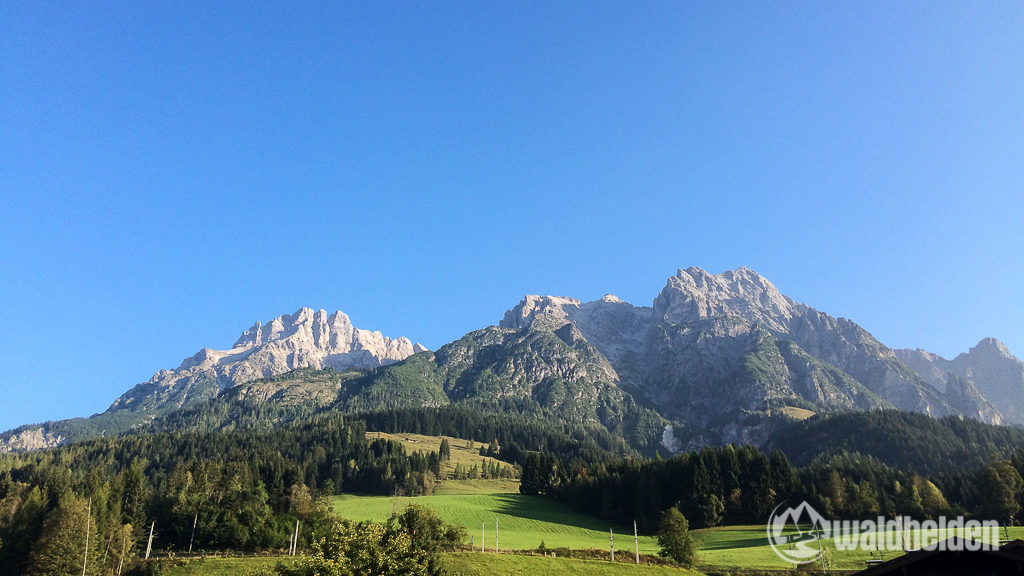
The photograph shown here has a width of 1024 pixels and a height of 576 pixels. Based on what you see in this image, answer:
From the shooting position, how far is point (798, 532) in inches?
4486

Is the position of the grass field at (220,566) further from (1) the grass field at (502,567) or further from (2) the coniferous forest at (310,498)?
(2) the coniferous forest at (310,498)

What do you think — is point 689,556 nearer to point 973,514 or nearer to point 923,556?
point 923,556

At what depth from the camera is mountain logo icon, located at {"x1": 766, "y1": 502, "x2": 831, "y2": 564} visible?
86812 millimetres

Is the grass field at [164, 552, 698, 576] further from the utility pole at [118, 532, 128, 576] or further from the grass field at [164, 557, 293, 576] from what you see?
the utility pole at [118, 532, 128, 576]

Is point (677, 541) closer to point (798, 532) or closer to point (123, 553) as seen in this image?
point (798, 532)

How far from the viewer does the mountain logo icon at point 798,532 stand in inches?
3418

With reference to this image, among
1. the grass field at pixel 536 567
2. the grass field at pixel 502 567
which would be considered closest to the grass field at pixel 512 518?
the grass field at pixel 536 567

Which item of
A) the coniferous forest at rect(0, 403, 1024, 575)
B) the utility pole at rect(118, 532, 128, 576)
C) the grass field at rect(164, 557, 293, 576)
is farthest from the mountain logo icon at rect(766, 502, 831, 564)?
the utility pole at rect(118, 532, 128, 576)

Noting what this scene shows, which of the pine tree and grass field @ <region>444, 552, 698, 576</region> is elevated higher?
grass field @ <region>444, 552, 698, 576</region>

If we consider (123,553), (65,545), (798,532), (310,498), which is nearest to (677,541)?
(798,532)

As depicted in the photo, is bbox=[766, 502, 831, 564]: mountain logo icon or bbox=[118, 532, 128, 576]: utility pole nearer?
bbox=[766, 502, 831, 564]: mountain logo icon

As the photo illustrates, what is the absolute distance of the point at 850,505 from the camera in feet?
465

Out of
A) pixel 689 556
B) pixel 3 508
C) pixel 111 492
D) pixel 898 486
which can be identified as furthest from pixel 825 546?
pixel 3 508

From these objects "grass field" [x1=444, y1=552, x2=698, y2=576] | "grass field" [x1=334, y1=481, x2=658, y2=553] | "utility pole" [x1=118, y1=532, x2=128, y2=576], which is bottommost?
"grass field" [x1=334, y1=481, x2=658, y2=553]
